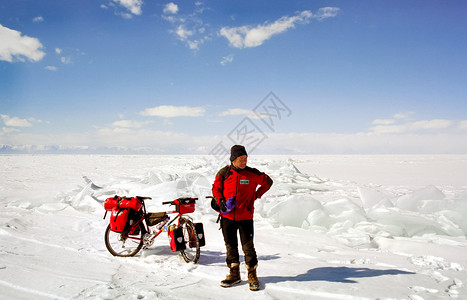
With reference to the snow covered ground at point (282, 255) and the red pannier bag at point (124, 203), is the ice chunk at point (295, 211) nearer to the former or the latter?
the snow covered ground at point (282, 255)

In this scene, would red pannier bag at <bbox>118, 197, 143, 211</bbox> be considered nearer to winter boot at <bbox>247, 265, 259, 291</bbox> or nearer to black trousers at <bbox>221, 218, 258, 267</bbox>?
black trousers at <bbox>221, 218, 258, 267</bbox>

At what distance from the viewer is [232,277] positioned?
3125 millimetres

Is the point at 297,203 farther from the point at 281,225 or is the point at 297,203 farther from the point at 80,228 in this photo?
the point at 80,228

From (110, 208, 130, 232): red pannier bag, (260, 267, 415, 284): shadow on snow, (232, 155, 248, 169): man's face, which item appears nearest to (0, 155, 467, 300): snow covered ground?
(260, 267, 415, 284): shadow on snow

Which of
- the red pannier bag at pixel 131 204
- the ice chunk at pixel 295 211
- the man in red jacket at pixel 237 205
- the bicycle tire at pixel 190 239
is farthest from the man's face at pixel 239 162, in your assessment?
the ice chunk at pixel 295 211

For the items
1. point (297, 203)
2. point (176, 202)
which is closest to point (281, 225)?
point (297, 203)

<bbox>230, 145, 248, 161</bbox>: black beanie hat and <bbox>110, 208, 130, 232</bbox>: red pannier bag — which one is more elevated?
<bbox>230, 145, 248, 161</bbox>: black beanie hat

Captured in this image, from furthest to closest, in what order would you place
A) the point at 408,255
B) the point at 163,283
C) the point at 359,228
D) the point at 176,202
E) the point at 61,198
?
the point at 61,198, the point at 359,228, the point at 408,255, the point at 176,202, the point at 163,283

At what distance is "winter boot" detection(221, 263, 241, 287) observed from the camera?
10.1ft

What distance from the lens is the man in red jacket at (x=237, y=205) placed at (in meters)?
3.07

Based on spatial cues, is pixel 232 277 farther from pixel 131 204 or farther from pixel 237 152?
pixel 131 204

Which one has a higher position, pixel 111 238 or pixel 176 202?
pixel 176 202

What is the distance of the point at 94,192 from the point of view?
9.21 meters

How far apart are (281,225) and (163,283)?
3414 millimetres
